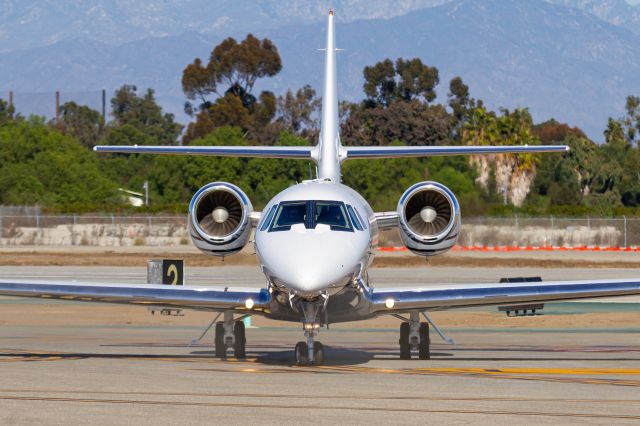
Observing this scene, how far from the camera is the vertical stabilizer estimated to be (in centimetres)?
2484

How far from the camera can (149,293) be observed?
2023cm

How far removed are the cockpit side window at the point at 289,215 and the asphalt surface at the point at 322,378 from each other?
2.02 metres

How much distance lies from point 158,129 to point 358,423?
454 ft

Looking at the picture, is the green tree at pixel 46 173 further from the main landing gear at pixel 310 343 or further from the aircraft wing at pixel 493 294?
the main landing gear at pixel 310 343

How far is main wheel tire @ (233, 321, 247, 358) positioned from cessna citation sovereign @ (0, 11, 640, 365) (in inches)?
0.6

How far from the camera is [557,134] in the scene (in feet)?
560

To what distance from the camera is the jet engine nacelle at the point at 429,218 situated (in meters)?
21.9

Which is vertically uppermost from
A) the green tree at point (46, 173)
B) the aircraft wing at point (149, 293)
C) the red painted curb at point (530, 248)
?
the green tree at point (46, 173)

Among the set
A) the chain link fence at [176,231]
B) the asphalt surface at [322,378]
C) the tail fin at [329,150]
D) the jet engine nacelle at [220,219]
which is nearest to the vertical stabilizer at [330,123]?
the tail fin at [329,150]

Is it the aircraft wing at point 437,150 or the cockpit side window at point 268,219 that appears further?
the aircraft wing at point 437,150

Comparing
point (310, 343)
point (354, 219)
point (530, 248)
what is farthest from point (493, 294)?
point (530, 248)

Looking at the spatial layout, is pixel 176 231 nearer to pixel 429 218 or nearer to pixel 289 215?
pixel 429 218

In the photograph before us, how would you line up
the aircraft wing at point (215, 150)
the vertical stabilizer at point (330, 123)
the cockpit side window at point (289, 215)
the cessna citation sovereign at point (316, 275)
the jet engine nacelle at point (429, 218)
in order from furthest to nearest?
the vertical stabilizer at point (330, 123) < the aircraft wing at point (215, 150) < the jet engine nacelle at point (429, 218) < the cockpit side window at point (289, 215) < the cessna citation sovereign at point (316, 275)

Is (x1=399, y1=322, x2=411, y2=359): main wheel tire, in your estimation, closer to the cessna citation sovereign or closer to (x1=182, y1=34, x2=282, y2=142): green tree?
the cessna citation sovereign
